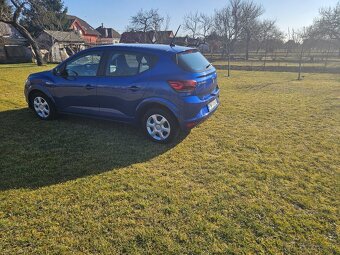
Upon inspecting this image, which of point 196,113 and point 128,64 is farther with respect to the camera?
point 128,64

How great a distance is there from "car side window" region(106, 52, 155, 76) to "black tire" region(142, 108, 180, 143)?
0.78 meters

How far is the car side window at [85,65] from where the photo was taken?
5031 mm

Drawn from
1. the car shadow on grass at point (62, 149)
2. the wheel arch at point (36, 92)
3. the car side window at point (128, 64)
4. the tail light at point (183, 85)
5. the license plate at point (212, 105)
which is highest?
the car side window at point (128, 64)

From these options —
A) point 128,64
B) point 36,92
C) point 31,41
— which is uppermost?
point 31,41

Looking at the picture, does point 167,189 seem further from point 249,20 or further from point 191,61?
point 249,20

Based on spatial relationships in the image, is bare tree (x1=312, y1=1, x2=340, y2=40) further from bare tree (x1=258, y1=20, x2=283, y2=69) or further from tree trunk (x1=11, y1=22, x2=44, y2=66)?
tree trunk (x1=11, y1=22, x2=44, y2=66)

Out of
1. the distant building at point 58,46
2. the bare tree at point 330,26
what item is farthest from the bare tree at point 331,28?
the distant building at point 58,46

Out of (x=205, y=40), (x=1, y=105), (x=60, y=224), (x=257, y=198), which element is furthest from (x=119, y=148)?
(x=205, y=40)

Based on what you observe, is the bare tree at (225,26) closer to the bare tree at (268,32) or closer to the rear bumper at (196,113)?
the bare tree at (268,32)

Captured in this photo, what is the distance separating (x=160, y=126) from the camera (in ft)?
15.4

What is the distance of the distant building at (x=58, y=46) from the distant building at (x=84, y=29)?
20493mm

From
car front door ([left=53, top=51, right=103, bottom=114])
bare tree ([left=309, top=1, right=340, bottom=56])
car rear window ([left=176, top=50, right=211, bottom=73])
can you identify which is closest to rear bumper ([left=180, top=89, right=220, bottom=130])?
car rear window ([left=176, top=50, right=211, bottom=73])

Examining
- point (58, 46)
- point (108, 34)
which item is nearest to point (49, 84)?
point (58, 46)

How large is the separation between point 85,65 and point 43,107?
1589 millimetres
